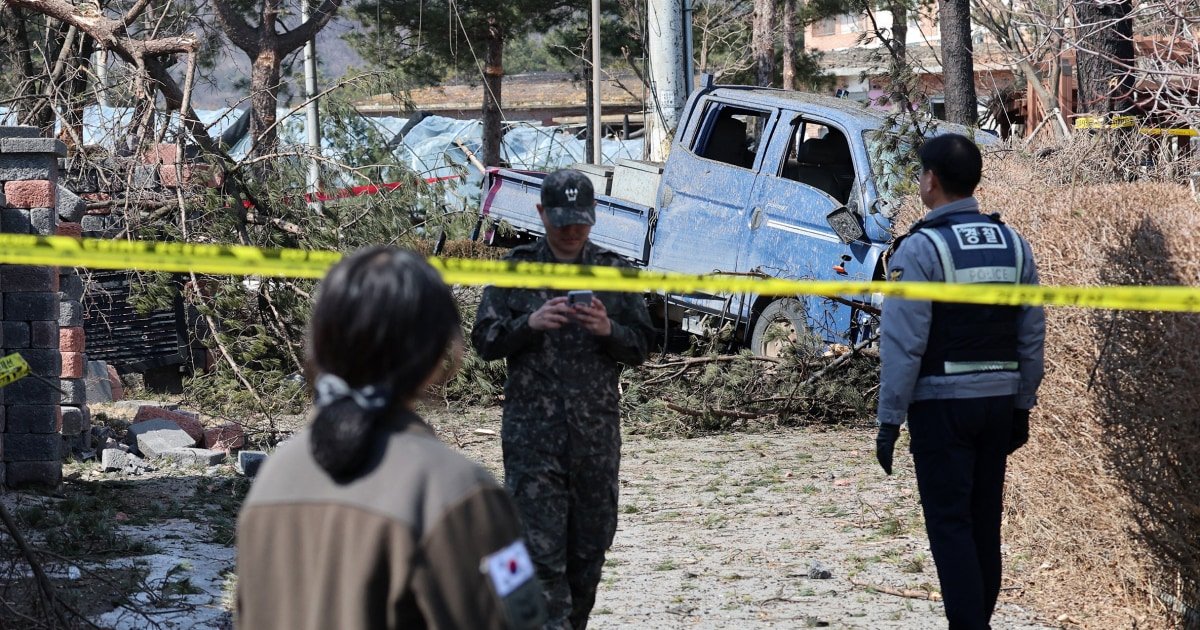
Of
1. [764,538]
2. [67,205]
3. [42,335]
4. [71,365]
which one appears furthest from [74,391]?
[764,538]

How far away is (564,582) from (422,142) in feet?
74.5

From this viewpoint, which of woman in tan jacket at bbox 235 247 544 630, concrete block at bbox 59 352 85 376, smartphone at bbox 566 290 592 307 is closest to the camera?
woman in tan jacket at bbox 235 247 544 630

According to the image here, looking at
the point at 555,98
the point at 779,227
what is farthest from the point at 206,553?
the point at 555,98

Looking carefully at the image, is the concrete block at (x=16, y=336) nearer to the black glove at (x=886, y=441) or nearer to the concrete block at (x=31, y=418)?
the concrete block at (x=31, y=418)

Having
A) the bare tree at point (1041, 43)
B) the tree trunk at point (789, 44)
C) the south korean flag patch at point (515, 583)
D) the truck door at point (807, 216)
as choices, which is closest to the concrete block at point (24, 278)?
the truck door at point (807, 216)

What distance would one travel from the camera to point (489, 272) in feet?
10.1

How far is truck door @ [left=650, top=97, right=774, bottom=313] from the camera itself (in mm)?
10117

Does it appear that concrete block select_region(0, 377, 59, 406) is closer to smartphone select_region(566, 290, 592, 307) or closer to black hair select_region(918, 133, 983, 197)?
smartphone select_region(566, 290, 592, 307)

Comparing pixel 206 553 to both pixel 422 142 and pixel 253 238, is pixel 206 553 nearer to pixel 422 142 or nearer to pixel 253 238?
pixel 253 238

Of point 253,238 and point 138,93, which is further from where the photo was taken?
point 253,238

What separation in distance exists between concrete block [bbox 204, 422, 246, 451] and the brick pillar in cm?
141

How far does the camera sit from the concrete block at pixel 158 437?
835cm

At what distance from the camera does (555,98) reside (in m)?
44.8

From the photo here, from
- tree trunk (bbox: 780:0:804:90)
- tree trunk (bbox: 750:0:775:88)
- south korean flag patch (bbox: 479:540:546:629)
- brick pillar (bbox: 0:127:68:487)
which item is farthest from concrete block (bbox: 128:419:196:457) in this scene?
tree trunk (bbox: 780:0:804:90)
